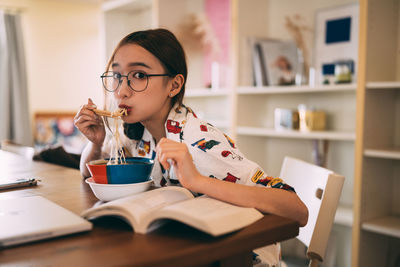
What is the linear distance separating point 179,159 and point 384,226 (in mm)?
1569

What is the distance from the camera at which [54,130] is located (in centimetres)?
530

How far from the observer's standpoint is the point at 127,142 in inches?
54.3

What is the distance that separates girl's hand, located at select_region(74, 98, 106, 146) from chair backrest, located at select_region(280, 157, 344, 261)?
704mm

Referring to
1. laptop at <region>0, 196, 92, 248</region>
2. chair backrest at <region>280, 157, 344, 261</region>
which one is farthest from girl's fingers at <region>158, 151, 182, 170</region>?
chair backrest at <region>280, 157, 344, 261</region>

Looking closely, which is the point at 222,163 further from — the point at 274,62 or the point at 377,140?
the point at 274,62

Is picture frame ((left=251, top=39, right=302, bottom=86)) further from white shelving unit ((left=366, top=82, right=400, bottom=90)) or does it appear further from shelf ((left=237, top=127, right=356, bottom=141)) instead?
white shelving unit ((left=366, top=82, right=400, bottom=90))

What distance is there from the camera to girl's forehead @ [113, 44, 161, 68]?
1.11m

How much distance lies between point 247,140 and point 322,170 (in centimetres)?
160

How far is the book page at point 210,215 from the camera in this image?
2.10 ft

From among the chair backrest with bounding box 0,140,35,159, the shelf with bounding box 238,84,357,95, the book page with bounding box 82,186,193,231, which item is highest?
the shelf with bounding box 238,84,357,95

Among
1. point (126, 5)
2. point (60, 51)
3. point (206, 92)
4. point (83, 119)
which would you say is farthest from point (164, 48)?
point (60, 51)

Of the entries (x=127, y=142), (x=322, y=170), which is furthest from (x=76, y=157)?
(x=322, y=170)

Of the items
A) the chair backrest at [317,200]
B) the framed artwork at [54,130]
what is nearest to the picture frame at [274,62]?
the chair backrest at [317,200]

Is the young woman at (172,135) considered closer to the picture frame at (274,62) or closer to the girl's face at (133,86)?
the girl's face at (133,86)
